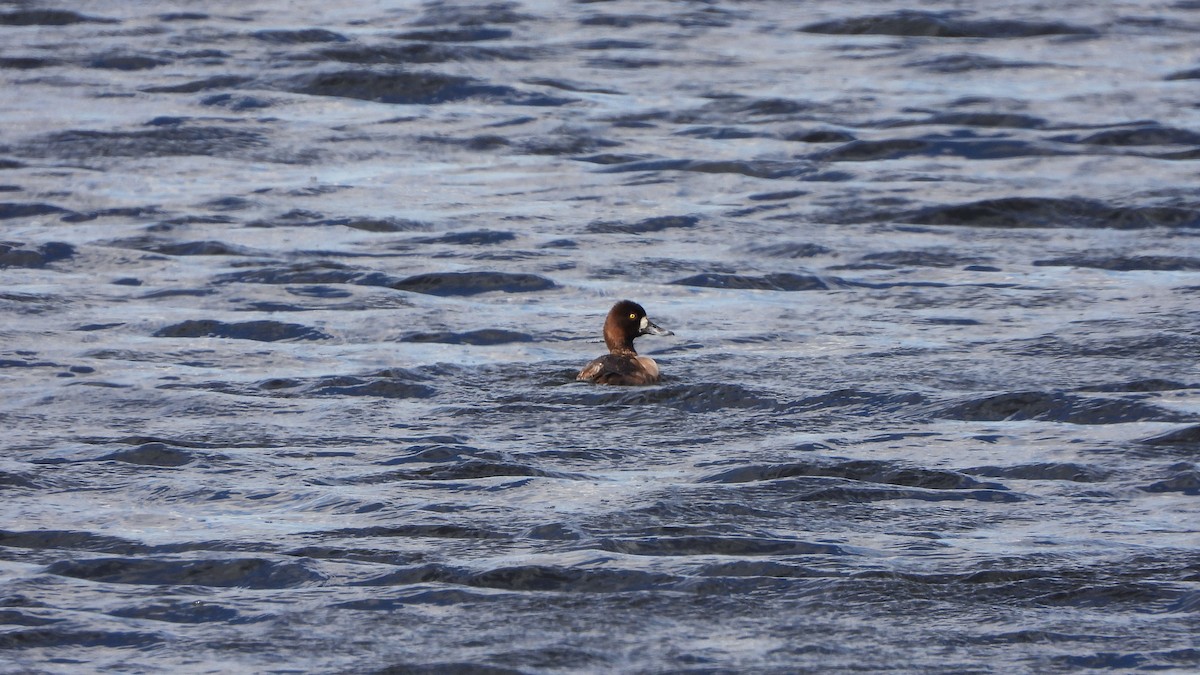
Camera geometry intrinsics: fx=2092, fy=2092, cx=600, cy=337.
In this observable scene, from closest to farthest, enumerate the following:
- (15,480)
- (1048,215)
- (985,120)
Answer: (15,480) → (1048,215) → (985,120)

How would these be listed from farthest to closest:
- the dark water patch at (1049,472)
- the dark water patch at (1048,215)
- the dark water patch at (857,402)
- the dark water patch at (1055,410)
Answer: the dark water patch at (1048,215) < the dark water patch at (857,402) < the dark water patch at (1055,410) < the dark water patch at (1049,472)

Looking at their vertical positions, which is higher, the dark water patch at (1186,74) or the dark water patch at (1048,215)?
the dark water patch at (1186,74)

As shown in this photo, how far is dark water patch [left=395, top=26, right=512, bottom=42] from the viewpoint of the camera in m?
23.7

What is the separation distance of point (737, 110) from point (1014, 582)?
12003mm

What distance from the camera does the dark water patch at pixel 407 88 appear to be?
21.4 meters

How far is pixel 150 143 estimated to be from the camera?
19.6m

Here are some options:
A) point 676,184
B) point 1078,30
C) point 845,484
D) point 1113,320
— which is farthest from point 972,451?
point 1078,30

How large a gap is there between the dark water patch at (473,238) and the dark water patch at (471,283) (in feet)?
3.16

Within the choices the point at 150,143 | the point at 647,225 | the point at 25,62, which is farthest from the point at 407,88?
the point at 647,225

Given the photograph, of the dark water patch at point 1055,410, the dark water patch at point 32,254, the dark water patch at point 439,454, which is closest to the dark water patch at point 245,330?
the dark water patch at point 32,254

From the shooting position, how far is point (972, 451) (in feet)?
37.1

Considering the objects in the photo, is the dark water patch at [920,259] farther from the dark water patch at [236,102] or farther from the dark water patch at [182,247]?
the dark water patch at [236,102]

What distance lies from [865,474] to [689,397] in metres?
1.94

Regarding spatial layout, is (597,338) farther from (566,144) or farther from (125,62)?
(125,62)
